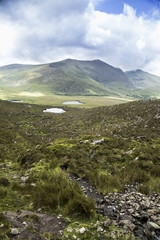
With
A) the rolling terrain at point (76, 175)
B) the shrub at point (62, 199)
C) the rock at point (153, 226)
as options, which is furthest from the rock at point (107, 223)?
the rock at point (153, 226)

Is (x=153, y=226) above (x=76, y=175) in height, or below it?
above

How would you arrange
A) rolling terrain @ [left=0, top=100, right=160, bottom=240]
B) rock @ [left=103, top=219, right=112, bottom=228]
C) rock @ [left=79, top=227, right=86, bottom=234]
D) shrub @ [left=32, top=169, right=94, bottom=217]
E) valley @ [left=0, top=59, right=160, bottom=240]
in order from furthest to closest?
shrub @ [left=32, top=169, right=94, bottom=217]
rolling terrain @ [left=0, top=100, right=160, bottom=240]
rock @ [left=103, top=219, right=112, bottom=228]
valley @ [left=0, top=59, right=160, bottom=240]
rock @ [left=79, top=227, right=86, bottom=234]

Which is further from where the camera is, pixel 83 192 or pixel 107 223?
pixel 83 192

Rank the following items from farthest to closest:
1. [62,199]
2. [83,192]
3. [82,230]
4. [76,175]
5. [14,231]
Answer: [76,175] → [83,192] → [62,199] → [82,230] → [14,231]

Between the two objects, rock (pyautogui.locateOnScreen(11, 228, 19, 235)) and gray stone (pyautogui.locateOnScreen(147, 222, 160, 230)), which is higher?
→ rock (pyautogui.locateOnScreen(11, 228, 19, 235))

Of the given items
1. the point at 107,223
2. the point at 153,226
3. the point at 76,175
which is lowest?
the point at 76,175

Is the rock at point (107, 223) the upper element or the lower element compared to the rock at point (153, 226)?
lower

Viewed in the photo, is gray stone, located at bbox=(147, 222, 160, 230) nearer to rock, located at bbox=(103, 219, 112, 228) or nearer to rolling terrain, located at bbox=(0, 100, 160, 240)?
rolling terrain, located at bbox=(0, 100, 160, 240)

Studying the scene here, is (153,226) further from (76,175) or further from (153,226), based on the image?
(76,175)

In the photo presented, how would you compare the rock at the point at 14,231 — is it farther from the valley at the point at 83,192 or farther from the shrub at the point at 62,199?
the shrub at the point at 62,199

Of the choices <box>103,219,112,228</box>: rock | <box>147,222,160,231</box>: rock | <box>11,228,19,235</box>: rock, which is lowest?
<box>103,219,112,228</box>: rock

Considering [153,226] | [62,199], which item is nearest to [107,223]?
[153,226]

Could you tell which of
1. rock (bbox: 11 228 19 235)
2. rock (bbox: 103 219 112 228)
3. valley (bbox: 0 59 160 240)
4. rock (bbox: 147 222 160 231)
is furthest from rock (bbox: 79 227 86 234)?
rock (bbox: 147 222 160 231)

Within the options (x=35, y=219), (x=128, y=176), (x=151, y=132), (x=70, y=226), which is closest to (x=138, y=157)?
(x=128, y=176)
